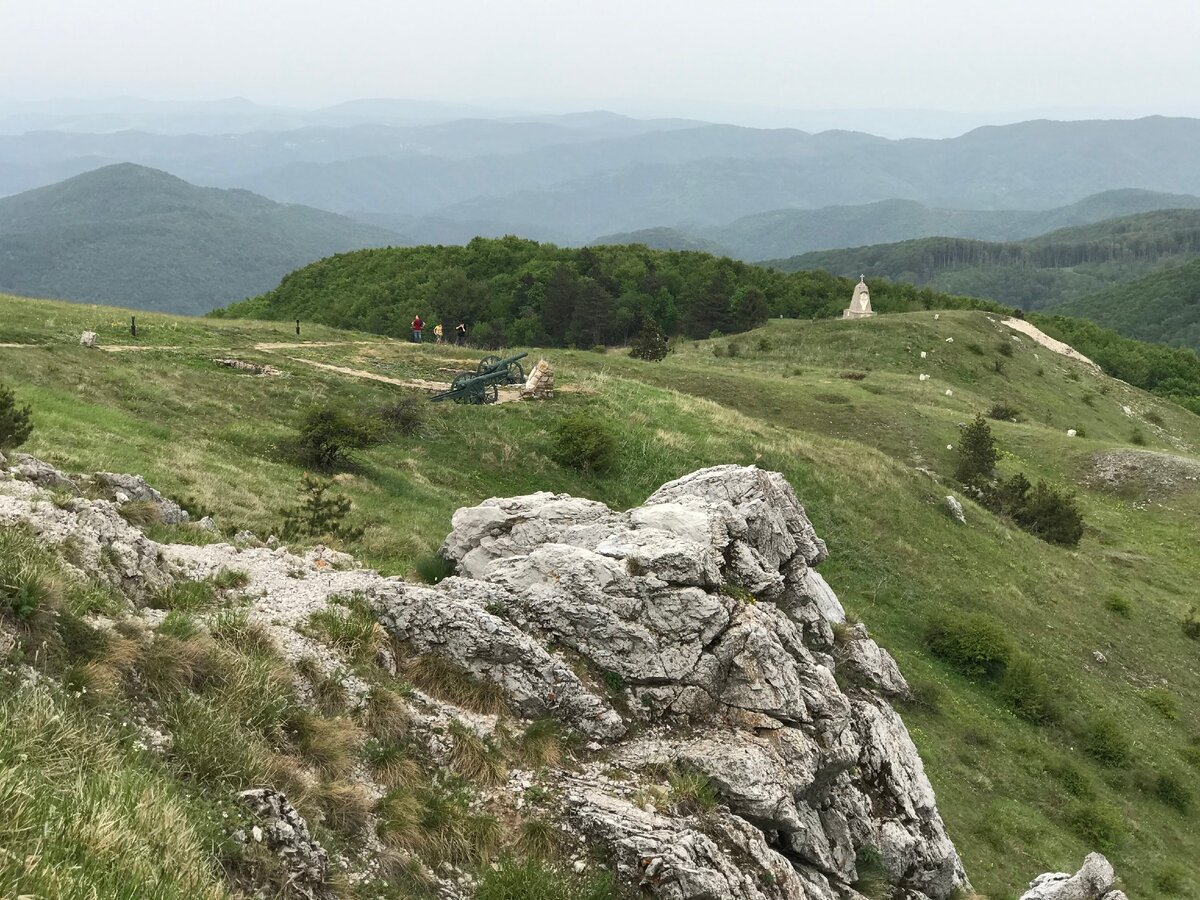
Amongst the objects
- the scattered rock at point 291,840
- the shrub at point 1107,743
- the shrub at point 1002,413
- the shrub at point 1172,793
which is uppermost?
the scattered rock at point 291,840

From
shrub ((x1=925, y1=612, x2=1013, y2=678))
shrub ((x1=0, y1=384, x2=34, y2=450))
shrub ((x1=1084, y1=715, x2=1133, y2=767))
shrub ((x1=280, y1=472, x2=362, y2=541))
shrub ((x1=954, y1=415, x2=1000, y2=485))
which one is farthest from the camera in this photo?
shrub ((x1=954, y1=415, x2=1000, y2=485))

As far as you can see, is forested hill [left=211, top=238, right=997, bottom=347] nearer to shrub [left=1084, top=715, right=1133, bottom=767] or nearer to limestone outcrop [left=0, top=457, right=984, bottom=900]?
shrub [left=1084, top=715, right=1133, bottom=767]

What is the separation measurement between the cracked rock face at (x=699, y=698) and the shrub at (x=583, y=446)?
576 inches

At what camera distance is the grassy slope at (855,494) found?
18.5m

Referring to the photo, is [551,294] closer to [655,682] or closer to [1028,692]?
[1028,692]

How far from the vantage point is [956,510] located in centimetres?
3197

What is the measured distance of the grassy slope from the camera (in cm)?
1848

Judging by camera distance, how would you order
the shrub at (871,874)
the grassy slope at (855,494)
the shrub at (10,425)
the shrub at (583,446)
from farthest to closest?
the shrub at (583,446)
the grassy slope at (855,494)
the shrub at (10,425)
the shrub at (871,874)

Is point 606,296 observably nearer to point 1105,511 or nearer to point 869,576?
point 1105,511

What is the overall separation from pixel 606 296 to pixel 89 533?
82.9 m

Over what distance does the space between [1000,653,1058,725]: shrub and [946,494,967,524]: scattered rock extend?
9.56 metres

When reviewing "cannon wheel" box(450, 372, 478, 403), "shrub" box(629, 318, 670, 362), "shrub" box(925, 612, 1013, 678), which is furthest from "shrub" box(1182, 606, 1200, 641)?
"shrub" box(629, 318, 670, 362)

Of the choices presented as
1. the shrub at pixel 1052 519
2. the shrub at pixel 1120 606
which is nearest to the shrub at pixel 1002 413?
the shrub at pixel 1052 519

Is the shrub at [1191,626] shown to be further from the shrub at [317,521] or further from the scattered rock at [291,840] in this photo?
the scattered rock at [291,840]
